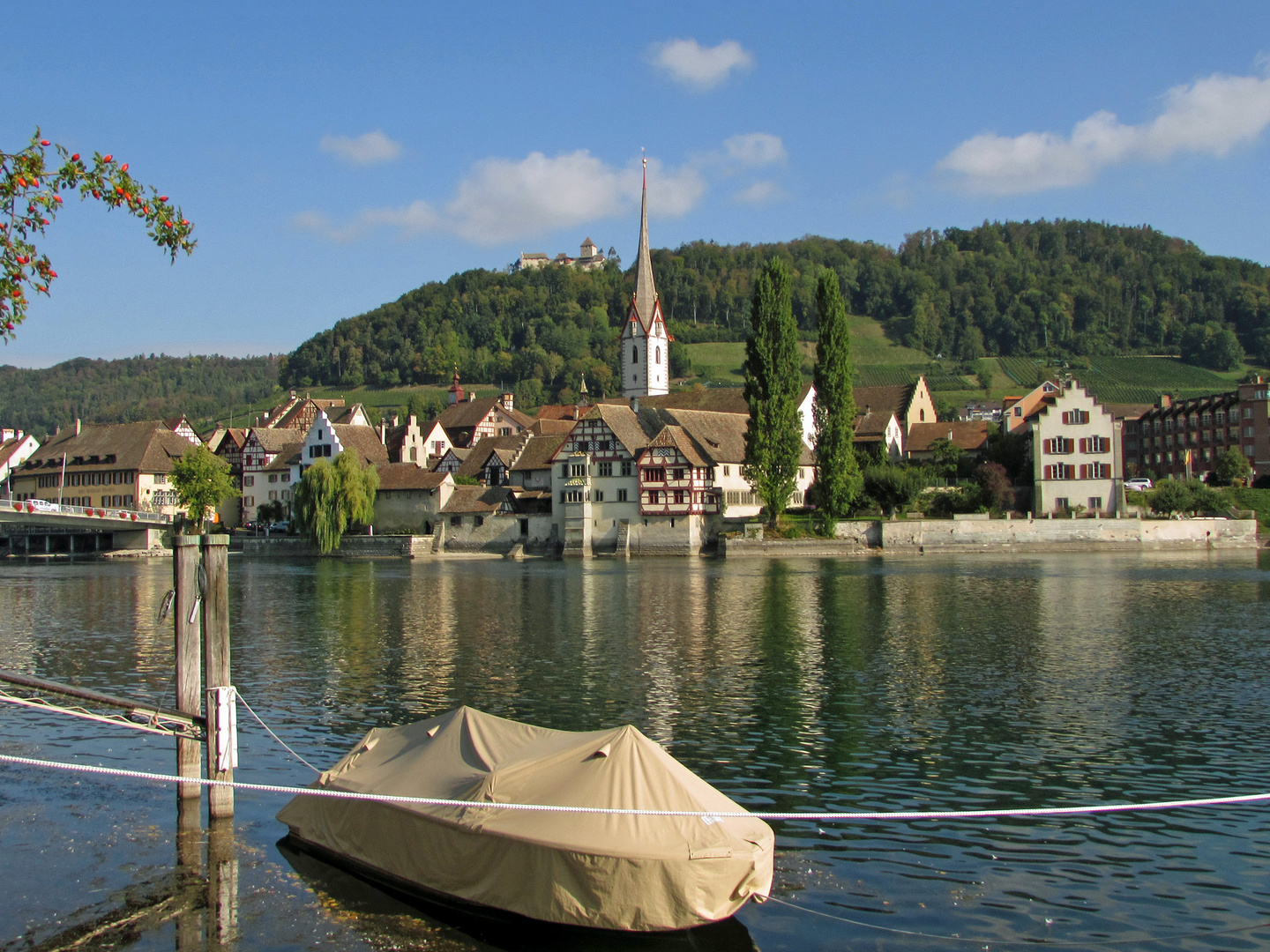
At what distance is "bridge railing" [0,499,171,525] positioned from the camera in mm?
91250

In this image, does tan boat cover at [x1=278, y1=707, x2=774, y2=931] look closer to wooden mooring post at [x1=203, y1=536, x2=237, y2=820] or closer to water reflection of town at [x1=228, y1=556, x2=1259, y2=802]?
wooden mooring post at [x1=203, y1=536, x2=237, y2=820]

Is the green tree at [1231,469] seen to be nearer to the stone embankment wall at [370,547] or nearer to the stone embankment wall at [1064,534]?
the stone embankment wall at [1064,534]

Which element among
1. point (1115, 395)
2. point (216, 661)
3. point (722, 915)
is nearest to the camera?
point (722, 915)

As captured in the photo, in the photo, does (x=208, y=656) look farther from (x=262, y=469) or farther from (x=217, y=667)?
(x=262, y=469)

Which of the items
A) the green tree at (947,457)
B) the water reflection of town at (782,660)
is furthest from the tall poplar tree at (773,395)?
the water reflection of town at (782,660)

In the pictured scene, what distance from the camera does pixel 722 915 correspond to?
11.7 m

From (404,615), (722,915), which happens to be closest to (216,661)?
(722,915)

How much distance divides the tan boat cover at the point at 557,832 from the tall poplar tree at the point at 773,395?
6931 centimetres

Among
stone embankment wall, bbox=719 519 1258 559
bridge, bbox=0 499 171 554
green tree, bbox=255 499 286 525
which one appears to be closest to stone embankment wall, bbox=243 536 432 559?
bridge, bbox=0 499 171 554

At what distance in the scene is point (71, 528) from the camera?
336 ft

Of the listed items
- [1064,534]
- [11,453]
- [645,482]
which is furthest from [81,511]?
[1064,534]

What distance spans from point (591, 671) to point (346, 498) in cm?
6822

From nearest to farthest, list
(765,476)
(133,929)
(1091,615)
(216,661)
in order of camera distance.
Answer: (133,929) < (216,661) < (1091,615) < (765,476)

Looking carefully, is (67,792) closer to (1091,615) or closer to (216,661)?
(216,661)
